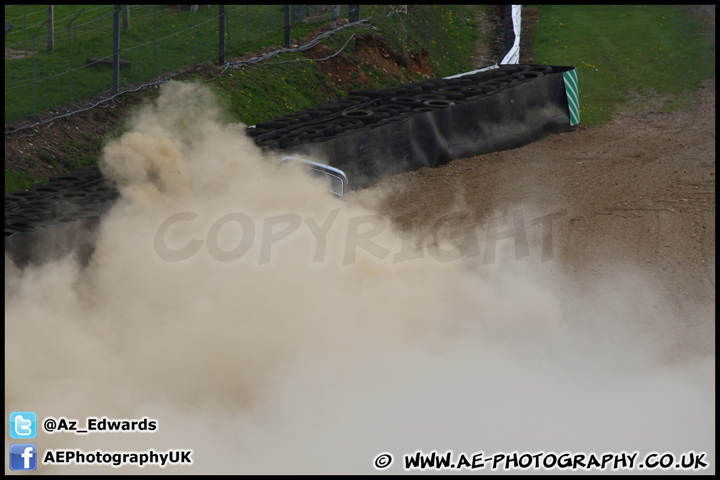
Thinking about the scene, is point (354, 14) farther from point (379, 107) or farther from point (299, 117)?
point (299, 117)

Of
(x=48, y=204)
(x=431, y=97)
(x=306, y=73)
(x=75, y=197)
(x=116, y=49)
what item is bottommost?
(x=48, y=204)

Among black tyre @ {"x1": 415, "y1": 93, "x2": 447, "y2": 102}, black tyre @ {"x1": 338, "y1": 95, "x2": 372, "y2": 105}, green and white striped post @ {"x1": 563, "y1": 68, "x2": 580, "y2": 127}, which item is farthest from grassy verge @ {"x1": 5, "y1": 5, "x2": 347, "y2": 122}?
green and white striped post @ {"x1": 563, "y1": 68, "x2": 580, "y2": 127}

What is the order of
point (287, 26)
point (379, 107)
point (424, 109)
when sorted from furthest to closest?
point (287, 26), point (379, 107), point (424, 109)

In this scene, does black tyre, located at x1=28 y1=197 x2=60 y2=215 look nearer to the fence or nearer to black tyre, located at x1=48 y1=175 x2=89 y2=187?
black tyre, located at x1=48 y1=175 x2=89 y2=187

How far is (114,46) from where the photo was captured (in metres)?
13.6

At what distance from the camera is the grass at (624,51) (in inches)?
696

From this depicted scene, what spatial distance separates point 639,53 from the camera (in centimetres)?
2077

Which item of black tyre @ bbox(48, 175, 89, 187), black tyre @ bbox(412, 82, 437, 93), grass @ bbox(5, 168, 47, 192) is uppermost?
black tyre @ bbox(412, 82, 437, 93)

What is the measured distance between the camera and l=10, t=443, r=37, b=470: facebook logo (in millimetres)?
6070

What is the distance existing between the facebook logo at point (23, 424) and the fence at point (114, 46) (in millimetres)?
7008

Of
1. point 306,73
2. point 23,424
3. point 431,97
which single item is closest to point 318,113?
point 431,97

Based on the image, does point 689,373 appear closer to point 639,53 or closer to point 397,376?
point 397,376

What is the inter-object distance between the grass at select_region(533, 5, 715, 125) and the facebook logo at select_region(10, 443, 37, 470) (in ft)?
42.7

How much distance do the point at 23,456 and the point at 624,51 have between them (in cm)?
1974
